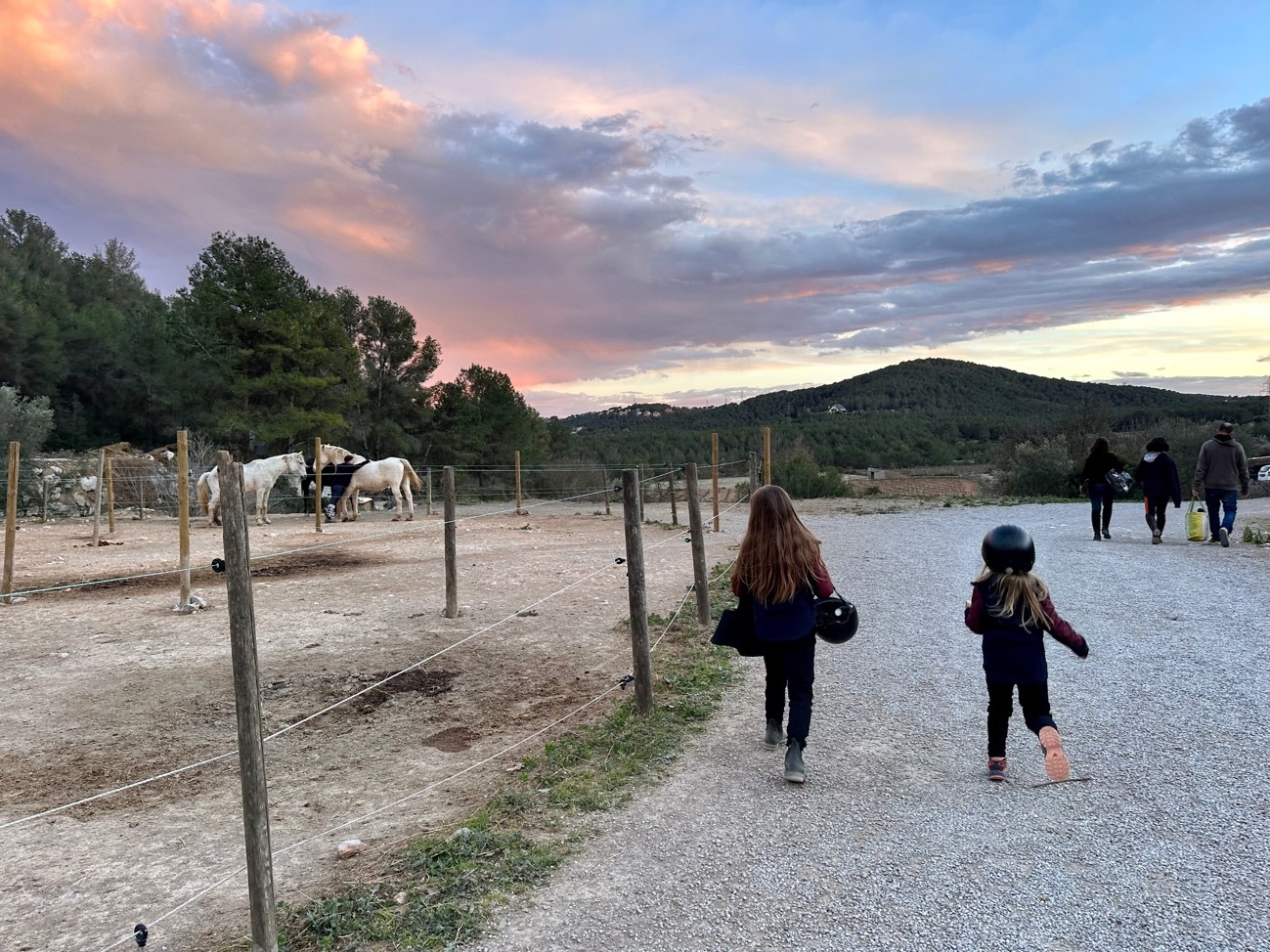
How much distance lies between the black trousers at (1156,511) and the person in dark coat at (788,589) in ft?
33.9

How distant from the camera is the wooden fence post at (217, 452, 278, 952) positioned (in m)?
2.70

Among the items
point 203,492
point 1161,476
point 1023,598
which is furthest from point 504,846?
point 203,492

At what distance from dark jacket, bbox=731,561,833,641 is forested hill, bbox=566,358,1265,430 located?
255 feet

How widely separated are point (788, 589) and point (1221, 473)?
1033 cm

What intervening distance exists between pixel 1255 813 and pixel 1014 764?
95 centimetres

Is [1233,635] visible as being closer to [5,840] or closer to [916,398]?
[5,840]

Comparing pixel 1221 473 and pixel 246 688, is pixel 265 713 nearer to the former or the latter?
pixel 246 688

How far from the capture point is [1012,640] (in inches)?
145

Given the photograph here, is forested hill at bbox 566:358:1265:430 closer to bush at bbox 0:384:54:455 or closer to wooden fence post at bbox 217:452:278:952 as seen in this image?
bush at bbox 0:384:54:455

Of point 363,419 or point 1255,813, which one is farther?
point 363,419

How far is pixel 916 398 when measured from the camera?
93.9 m

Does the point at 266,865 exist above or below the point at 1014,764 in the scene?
above

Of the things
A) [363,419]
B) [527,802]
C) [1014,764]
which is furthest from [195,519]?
[1014,764]

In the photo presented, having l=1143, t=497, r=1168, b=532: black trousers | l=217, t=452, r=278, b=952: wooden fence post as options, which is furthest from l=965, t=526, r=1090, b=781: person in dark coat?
l=1143, t=497, r=1168, b=532: black trousers
